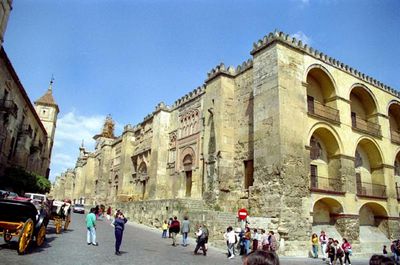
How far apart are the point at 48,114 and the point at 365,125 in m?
Answer: 43.9

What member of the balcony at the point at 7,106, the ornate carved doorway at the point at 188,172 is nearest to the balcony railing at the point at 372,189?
the ornate carved doorway at the point at 188,172

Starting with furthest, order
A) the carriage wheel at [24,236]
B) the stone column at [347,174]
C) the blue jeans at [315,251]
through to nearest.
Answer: the stone column at [347,174]
the blue jeans at [315,251]
the carriage wheel at [24,236]

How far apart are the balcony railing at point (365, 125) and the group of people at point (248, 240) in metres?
12.0

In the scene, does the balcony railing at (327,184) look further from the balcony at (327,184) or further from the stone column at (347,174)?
the stone column at (347,174)

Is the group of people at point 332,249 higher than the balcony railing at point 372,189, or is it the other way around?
the balcony railing at point 372,189

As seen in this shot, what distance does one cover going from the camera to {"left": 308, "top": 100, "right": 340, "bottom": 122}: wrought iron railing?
18.0 metres

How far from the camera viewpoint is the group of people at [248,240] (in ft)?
37.8

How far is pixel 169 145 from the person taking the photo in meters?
27.5

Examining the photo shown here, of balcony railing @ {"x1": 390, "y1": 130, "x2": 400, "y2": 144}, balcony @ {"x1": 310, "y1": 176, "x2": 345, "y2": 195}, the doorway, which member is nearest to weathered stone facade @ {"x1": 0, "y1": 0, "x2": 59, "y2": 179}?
the doorway

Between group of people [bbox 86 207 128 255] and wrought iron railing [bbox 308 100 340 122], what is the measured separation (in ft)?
41.7

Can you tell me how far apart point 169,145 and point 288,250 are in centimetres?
1602

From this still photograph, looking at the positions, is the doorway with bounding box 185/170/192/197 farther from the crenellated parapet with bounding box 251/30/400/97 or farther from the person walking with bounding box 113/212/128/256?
the person walking with bounding box 113/212/128/256

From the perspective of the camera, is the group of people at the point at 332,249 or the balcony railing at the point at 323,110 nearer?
the group of people at the point at 332,249

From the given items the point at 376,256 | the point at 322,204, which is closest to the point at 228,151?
the point at 322,204
